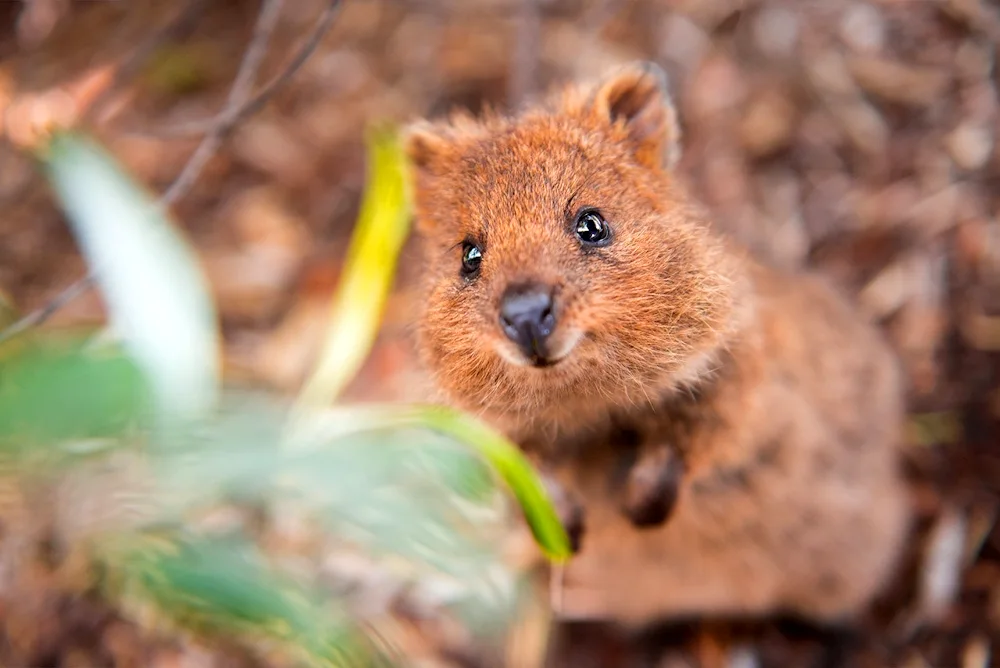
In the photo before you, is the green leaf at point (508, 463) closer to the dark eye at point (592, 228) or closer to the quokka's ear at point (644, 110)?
the dark eye at point (592, 228)

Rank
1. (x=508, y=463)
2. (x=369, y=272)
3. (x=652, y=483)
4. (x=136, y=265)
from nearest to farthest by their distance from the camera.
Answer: (x=508, y=463), (x=652, y=483), (x=136, y=265), (x=369, y=272)

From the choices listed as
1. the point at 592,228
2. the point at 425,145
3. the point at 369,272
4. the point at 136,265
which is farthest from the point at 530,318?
the point at 136,265

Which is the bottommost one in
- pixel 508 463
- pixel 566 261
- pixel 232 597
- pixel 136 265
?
pixel 232 597

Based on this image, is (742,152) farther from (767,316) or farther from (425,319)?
(425,319)

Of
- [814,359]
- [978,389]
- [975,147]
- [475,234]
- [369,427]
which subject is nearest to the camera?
[475,234]

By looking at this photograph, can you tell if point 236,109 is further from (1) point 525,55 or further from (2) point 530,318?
(1) point 525,55

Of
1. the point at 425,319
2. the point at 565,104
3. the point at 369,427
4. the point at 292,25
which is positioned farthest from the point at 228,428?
the point at 292,25
